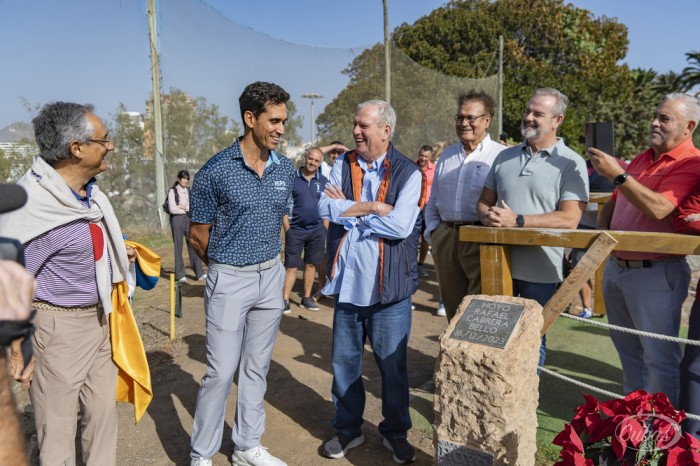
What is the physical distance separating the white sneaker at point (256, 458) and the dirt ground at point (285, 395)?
139 mm

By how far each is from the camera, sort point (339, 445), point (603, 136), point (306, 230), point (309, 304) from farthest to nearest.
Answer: point (309, 304), point (306, 230), point (603, 136), point (339, 445)

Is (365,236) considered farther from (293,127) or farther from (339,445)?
(293,127)

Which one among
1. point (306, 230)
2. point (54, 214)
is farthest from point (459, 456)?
point (306, 230)

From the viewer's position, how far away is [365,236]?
3098 mm

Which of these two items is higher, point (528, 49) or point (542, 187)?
point (528, 49)

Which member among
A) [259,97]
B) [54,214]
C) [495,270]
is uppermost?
[259,97]

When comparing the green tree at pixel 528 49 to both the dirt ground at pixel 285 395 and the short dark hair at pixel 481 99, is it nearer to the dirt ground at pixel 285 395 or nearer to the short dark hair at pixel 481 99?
the dirt ground at pixel 285 395

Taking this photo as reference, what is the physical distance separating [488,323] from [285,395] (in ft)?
6.77

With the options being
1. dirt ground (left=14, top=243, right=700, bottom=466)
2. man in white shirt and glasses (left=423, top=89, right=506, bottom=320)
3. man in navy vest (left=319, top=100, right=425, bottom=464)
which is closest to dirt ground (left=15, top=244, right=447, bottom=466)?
dirt ground (left=14, top=243, right=700, bottom=466)

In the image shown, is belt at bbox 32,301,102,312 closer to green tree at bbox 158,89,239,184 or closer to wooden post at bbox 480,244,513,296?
wooden post at bbox 480,244,513,296

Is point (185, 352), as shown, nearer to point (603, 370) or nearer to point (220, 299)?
point (220, 299)

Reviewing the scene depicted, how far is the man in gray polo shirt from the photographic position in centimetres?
320

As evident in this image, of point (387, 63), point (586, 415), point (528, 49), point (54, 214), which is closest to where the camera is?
point (586, 415)

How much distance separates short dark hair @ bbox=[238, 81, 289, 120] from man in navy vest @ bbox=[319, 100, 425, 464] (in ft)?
1.58
